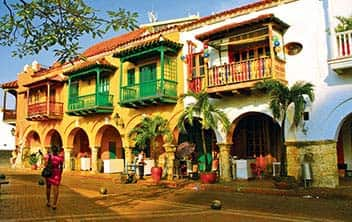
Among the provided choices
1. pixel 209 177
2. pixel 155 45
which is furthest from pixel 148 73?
pixel 209 177

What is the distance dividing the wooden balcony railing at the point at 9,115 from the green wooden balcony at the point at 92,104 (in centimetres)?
1001

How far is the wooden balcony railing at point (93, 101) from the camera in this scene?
2081 cm

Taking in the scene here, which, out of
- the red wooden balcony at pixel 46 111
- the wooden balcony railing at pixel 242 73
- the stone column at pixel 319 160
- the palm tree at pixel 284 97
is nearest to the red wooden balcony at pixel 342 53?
the palm tree at pixel 284 97

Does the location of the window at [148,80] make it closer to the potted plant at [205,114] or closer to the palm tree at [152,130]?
the palm tree at [152,130]

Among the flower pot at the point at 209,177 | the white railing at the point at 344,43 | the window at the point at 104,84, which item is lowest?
the flower pot at the point at 209,177

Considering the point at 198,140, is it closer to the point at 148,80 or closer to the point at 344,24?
the point at 148,80

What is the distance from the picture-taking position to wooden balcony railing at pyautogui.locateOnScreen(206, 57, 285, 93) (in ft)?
45.6

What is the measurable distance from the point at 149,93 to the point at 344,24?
360 inches

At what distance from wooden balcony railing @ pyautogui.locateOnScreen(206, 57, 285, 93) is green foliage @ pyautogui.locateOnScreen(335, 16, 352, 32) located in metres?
2.36

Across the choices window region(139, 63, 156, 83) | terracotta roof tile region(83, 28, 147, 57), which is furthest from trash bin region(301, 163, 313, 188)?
terracotta roof tile region(83, 28, 147, 57)

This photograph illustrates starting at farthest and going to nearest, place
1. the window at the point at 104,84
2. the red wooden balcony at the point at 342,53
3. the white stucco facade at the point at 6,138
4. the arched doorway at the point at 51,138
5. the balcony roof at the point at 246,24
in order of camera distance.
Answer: the white stucco facade at the point at 6,138 → the arched doorway at the point at 51,138 → the window at the point at 104,84 → the balcony roof at the point at 246,24 → the red wooden balcony at the point at 342,53

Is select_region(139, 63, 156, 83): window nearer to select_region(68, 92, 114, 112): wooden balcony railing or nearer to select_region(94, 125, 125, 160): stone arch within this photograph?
select_region(68, 92, 114, 112): wooden balcony railing

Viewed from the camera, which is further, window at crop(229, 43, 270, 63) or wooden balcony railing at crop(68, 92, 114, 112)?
wooden balcony railing at crop(68, 92, 114, 112)

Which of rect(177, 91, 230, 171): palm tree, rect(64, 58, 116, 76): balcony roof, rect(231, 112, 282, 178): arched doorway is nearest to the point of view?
rect(177, 91, 230, 171): palm tree
